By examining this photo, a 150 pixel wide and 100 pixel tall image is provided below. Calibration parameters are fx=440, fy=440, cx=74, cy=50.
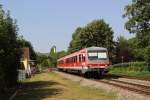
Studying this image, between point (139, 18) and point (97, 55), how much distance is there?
73.5 ft

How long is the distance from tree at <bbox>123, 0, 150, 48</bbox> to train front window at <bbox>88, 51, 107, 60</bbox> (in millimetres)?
19849

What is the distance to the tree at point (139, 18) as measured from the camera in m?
63.1

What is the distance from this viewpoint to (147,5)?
63.0 meters

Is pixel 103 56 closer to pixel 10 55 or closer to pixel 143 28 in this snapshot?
pixel 10 55

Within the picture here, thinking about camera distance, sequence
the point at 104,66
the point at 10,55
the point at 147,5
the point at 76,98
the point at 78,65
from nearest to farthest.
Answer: the point at 76,98 < the point at 10,55 < the point at 104,66 < the point at 78,65 < the point at 147,5

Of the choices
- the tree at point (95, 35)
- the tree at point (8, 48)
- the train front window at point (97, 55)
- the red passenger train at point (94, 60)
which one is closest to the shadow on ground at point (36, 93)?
the tree at point (8, 48)

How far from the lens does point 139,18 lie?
63.9 meters

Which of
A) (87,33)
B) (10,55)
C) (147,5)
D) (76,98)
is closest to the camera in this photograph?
(76,98)

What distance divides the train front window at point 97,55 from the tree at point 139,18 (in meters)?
→ 19.8

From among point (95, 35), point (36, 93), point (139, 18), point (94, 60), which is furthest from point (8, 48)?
point (95, 35)

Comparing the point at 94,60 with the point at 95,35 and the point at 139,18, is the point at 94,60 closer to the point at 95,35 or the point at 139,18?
the point at 139,18

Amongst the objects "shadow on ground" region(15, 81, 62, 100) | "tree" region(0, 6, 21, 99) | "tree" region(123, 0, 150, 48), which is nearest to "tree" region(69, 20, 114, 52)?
"tree" region(123, 0, 150, 48)

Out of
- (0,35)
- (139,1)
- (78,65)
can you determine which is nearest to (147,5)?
(139,1)

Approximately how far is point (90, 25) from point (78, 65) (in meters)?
65.8
